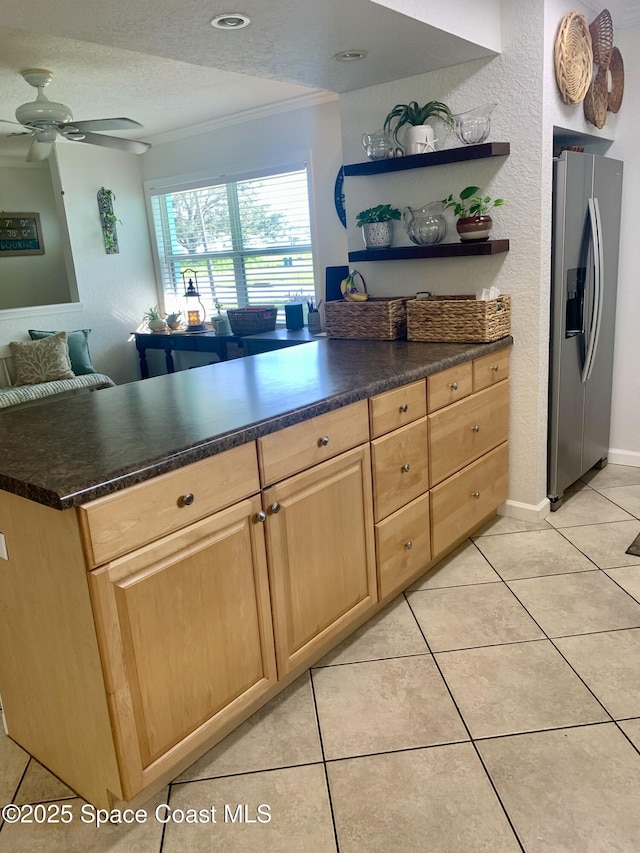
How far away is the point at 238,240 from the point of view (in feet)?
17.9

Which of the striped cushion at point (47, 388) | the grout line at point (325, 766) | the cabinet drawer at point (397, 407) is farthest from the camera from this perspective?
the striped cushion at point (47, 388)

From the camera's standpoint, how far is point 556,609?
7.99 feet

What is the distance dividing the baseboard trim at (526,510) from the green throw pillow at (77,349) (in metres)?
3.77

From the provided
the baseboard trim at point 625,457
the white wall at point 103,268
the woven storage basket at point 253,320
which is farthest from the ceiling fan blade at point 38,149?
the baseboard trim at point 625,457

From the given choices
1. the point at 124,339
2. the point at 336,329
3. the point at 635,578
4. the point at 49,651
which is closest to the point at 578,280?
the point at 336,329

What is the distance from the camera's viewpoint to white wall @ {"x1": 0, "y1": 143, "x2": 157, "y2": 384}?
18.4ft

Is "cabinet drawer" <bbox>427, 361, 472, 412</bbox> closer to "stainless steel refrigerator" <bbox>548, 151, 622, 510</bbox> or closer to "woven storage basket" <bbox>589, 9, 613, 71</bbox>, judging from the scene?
"stainless steel refrigerator" <bbox>548, 151, 622, 510</bbox>

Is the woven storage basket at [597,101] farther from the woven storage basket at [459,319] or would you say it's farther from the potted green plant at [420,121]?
the woven storage basket at [459,319]

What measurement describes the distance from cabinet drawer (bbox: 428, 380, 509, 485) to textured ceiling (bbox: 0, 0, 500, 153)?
1404 millimetres

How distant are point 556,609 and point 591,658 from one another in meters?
0.30

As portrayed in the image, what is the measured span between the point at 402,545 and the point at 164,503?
118 centimetres

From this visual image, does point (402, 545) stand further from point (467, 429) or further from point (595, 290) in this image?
point (595, 290)

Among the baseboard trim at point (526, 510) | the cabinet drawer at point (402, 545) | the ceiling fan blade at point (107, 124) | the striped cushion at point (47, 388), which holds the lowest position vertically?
the baseboard trim at point (526, 510)

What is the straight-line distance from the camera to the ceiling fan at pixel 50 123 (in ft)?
12.0
